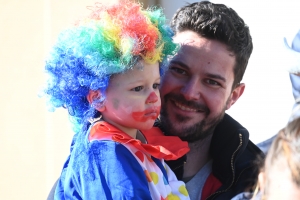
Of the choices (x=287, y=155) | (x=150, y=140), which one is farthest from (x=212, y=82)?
(x=287, y=155)

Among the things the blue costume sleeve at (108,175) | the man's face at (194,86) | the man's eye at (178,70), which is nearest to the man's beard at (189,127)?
the man's face at (194,86)

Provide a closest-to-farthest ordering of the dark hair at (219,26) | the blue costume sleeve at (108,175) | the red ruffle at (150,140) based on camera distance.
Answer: the blue costume sleeve at (108,175) < the red ruffle at (150,140) < the dark hair at (219,26)

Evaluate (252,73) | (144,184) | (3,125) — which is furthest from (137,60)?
(3,125)

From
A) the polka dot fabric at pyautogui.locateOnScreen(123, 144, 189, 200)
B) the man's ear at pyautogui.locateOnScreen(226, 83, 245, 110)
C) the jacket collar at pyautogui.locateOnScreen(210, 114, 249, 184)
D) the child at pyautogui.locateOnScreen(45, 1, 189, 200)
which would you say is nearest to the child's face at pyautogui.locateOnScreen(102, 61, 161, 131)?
the child at pyautogui.locateOnScreen(45, 1, 189, 200)

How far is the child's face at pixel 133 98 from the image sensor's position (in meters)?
2.05

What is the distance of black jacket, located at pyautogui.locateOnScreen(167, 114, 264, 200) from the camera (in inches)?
100

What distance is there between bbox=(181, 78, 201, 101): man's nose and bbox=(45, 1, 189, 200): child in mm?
393

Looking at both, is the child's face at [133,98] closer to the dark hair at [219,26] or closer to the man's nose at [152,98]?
the man's nose at [152,98]

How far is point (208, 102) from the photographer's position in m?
2.62

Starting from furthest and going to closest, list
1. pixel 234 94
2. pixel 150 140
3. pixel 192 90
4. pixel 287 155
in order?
1. pixel 234 94
2. pixel 192 90
3. pixel 150 140
4. pixel 287 155

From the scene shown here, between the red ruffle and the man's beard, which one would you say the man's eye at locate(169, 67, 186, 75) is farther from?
the red ruffle

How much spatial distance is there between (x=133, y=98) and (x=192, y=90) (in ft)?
1.81

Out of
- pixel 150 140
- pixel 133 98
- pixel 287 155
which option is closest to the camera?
pixel 287 155

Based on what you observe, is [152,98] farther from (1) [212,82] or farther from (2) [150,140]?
(1) [212,82]
